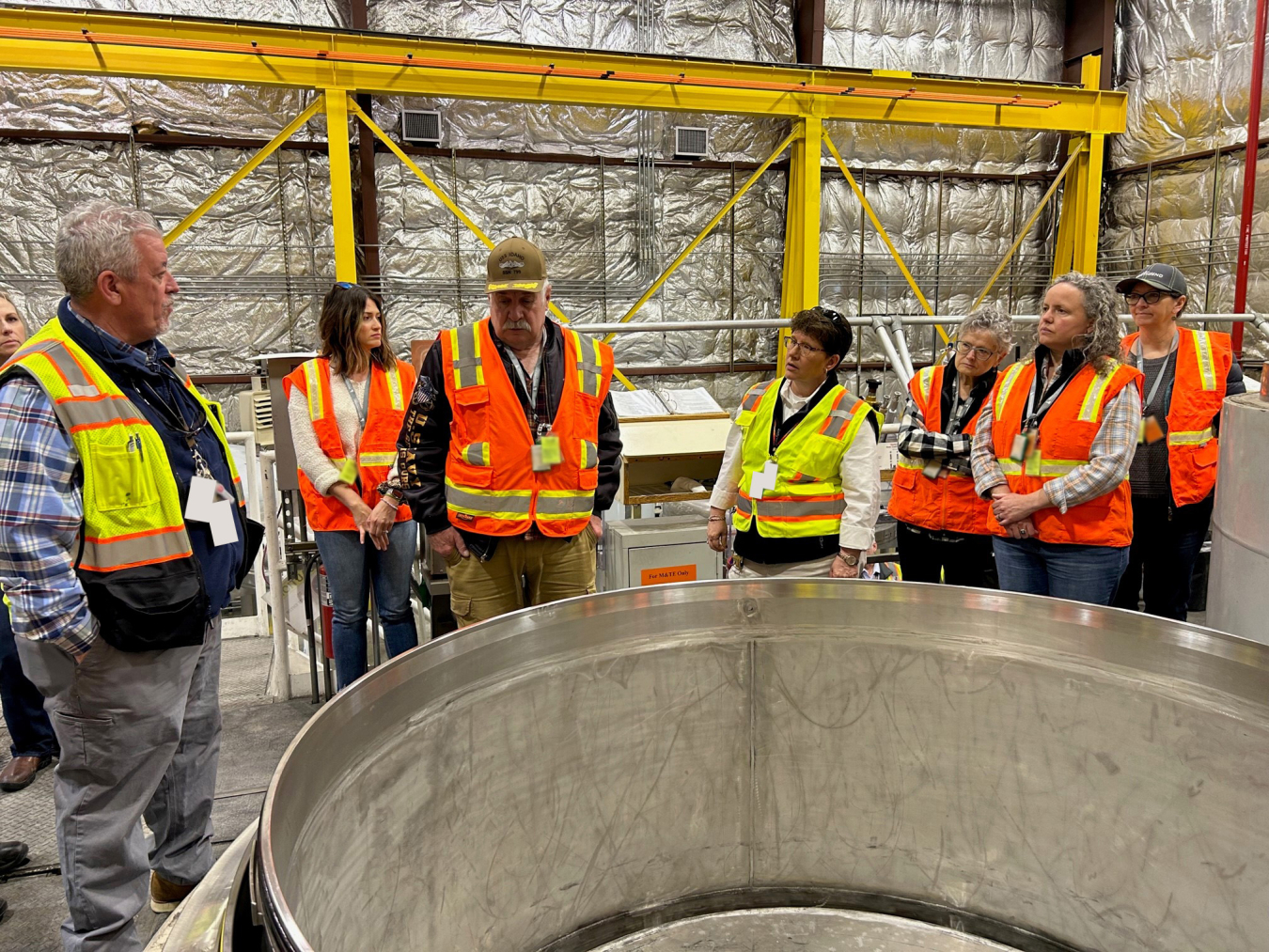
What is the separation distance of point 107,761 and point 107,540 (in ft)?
1.30

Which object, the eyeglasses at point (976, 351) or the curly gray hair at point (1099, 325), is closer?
the curly gray hair at point (1099, 325)

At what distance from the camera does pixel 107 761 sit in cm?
155

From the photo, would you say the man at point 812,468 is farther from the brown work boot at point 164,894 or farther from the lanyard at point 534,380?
the brown work boot at point 164,894

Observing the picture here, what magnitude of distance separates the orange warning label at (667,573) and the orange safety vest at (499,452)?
1006 mm

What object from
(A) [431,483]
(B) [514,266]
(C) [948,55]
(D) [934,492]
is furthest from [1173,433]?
(C) [948,55]

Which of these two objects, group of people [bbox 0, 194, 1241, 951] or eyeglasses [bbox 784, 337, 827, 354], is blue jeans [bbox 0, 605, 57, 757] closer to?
group of people [bbox 0, 194, 1241, 951]

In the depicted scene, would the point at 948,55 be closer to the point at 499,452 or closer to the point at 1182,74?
the point at 1182,74

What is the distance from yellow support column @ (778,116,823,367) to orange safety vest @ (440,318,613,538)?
14.9 ft

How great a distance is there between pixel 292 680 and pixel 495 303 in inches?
75.1

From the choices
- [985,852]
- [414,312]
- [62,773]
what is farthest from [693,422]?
[414,312]

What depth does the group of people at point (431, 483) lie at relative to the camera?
4.87ft

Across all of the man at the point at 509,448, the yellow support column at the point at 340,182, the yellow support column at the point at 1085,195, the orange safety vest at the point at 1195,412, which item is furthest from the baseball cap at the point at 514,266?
the yellow support column at the point at 1085,195

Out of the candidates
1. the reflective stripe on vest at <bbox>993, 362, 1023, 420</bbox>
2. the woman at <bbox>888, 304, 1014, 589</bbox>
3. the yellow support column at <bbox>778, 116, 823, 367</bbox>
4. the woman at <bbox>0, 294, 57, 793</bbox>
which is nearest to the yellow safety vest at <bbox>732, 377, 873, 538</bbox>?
the reflective stripe on vest at <bbox>993, 362, 1023, 420</bbox>

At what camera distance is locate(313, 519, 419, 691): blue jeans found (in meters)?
2.75
